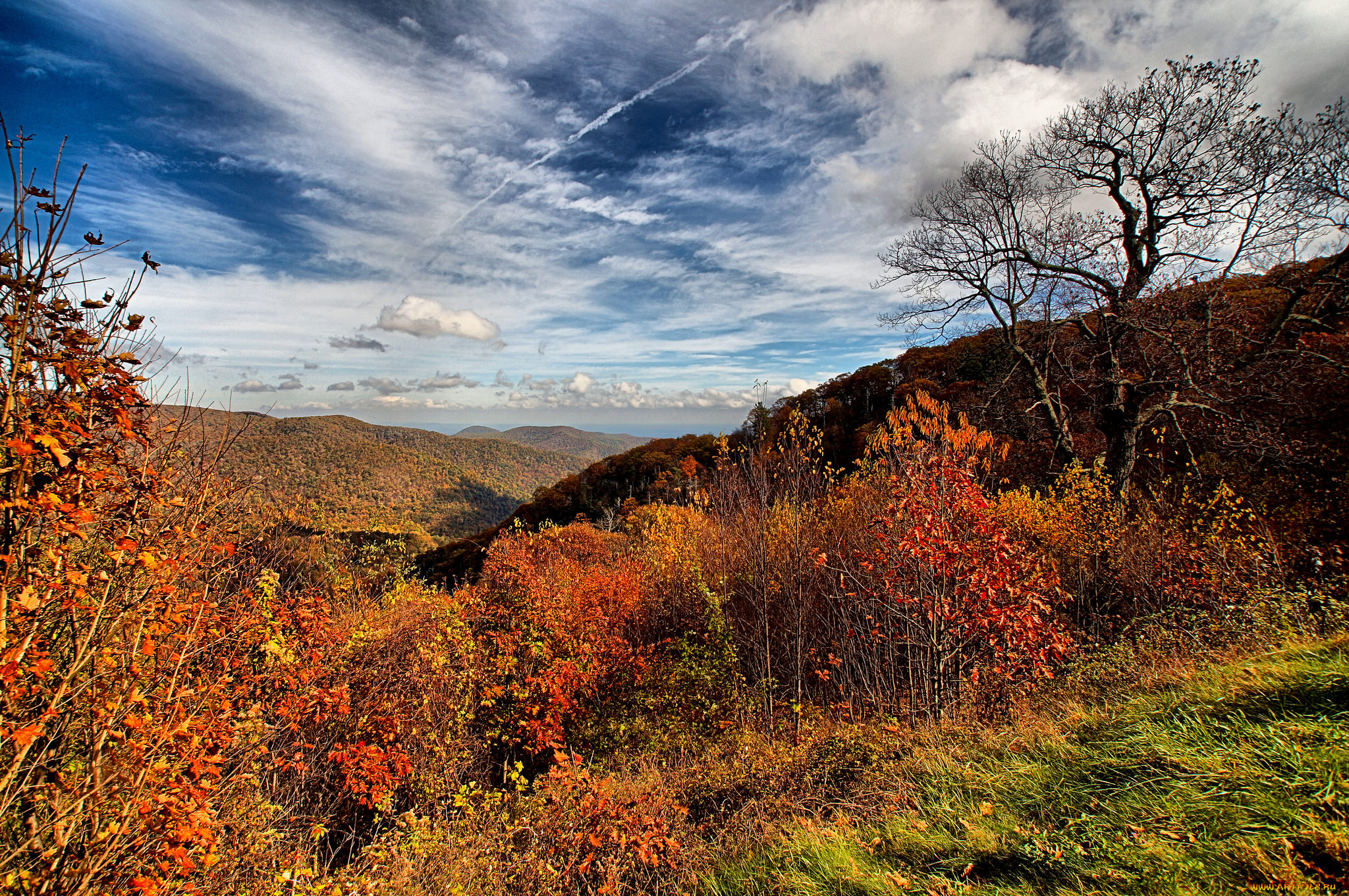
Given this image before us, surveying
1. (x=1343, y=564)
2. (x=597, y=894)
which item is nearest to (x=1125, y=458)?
(x=1343, y=564)

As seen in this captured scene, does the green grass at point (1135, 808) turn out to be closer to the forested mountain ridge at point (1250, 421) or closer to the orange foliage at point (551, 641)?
the forested mountain ridge at point (1250, 421)

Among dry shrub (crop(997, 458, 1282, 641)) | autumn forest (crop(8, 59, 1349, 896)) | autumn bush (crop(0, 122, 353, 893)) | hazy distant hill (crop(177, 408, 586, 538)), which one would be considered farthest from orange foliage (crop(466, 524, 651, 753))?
hazy distant hill (crop(177, 408, 586, 538))

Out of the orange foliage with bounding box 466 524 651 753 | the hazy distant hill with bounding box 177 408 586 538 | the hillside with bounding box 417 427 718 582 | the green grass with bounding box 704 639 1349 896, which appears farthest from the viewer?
the hazy distant hill with bounding box 177 408 586 538

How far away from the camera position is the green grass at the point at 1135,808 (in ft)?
8.66

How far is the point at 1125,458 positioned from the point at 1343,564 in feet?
14.7

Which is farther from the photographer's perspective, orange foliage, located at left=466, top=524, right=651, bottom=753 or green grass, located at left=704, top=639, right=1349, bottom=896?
orange foliage, located at left=466, top=524, right=651, bottom=753

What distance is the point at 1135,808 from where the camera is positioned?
11.0 ft

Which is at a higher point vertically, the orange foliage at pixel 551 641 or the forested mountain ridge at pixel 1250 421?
the forested mountain ridge at pixel 1250 421

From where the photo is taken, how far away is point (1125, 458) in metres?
11.9

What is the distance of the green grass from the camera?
2.64 m

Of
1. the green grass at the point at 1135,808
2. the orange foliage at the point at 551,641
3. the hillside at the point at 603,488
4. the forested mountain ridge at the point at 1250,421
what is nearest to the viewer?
the green grass at the point at 1135,808

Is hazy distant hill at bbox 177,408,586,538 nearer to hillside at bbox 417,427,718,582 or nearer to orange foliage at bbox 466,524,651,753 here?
hillside at bbox 417,427,718,582

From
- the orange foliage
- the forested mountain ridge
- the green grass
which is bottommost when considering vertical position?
the orange foliage

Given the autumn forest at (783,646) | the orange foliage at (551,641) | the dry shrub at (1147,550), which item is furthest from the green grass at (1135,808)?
the orange foliage at (551,641)
